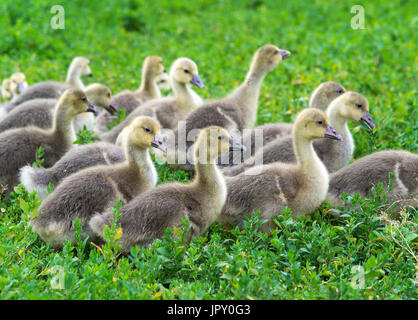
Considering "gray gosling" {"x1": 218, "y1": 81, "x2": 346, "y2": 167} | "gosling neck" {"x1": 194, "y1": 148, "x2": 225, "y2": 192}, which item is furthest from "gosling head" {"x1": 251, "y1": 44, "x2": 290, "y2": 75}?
"gosling neck" {"x1": 194, "y1": 148, "x2": 225, "y2": 192}

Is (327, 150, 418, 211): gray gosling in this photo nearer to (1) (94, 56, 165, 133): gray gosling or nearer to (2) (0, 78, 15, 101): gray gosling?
(1) (94, 56, 165, 133): gray gosling

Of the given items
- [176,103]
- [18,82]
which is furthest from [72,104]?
[18,82]

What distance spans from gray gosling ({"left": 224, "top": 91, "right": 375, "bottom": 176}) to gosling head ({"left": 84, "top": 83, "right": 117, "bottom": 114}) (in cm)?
226

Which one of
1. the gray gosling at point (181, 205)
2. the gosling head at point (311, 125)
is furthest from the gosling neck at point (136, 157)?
the gosling head at point (311, 125)

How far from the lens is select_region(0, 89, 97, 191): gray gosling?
19.1ft

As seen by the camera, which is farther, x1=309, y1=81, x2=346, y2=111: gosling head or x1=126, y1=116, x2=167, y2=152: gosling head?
x1=309, y1=81, x2=346, y2=111: gosling head

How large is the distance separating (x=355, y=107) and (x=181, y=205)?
8.06ft

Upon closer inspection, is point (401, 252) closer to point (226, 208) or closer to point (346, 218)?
point (346, 218)

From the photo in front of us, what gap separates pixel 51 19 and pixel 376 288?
8.77 m

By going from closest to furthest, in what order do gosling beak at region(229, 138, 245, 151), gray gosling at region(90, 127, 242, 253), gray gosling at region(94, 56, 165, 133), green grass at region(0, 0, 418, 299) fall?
green grass at region(0, 0, 418, 299) < gray gosling at region(90, 127, 242, 253) < gosling beak at region(229, 138, 245, 151) < gray gosling at region(94, 56, 165, 133)

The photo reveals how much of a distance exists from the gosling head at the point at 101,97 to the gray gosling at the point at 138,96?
80mm

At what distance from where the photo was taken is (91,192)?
191 inches

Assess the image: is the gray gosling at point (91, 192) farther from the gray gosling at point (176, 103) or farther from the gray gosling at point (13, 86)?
the gray gosling at point (13, 86)

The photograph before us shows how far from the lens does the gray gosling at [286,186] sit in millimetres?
5066
